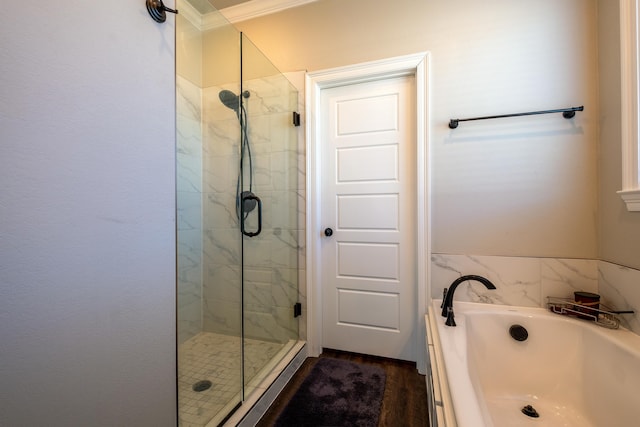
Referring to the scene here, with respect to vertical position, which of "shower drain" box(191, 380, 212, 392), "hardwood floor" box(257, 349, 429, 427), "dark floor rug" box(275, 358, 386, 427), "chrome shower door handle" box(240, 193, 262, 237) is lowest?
"hardwood floor" box(257, 349, 429, 427)

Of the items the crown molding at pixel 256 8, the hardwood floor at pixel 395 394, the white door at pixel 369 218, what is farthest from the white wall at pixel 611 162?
the crown molding at pixel 256 8

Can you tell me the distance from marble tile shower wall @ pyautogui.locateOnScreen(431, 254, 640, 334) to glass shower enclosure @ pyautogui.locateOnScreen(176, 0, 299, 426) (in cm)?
112

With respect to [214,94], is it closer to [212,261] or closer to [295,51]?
[295,51]

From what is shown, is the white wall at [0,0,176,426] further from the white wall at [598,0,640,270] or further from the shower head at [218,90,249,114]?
the white wall at [598,0,640,270]

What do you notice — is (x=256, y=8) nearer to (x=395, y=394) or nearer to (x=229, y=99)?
(x=229, y=99)

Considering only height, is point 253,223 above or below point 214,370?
above

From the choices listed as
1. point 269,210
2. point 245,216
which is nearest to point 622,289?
point 269,210

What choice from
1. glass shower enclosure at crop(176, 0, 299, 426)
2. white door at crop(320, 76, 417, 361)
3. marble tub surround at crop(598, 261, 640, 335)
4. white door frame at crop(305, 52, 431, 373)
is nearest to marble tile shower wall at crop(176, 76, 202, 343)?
glass shower enclosure at crop(176, 0, 299, 426)

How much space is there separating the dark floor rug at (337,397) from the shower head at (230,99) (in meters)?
1.92

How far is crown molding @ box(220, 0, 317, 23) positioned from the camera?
2006 millimetres

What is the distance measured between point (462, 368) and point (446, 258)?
0.85 m

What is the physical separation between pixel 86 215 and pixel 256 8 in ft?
7.17

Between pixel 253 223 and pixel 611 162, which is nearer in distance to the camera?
pixel 611 162

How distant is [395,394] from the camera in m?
1.53
